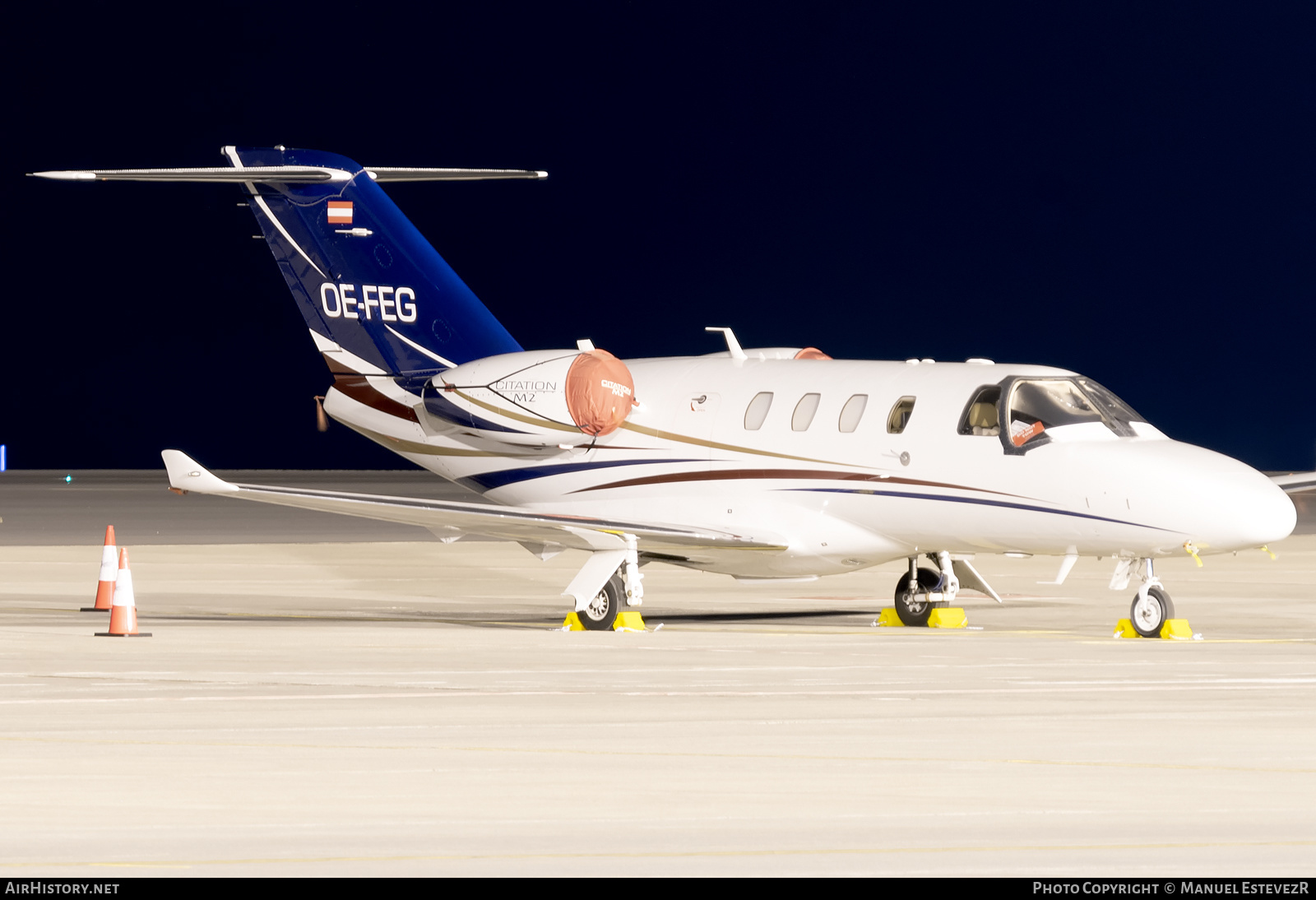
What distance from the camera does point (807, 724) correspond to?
13.0 metres

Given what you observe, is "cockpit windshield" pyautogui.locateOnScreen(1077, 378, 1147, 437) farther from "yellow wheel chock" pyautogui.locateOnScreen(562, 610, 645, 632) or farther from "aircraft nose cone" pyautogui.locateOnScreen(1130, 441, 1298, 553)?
"yellow wheel chock" pyautogui.locateOnScreen(562, 610, 645, 632)

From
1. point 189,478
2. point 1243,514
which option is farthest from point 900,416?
point 189,478

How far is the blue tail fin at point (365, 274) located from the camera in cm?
2498

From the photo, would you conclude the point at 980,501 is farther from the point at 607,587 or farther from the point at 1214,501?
the point at 607,587

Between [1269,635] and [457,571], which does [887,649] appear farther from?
[457,571]

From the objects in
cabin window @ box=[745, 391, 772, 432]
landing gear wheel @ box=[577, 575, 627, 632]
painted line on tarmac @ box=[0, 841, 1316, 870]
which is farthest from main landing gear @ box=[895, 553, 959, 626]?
painted line on tarmac @ box=[0, 841, 1316, 870]

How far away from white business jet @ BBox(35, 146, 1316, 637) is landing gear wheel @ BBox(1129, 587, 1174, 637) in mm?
25

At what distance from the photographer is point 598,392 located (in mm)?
23125

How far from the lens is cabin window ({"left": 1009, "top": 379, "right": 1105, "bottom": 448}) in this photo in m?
20.7

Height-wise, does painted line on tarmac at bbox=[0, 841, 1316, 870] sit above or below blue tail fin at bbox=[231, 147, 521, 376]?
below

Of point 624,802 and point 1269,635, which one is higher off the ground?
point 1269,635

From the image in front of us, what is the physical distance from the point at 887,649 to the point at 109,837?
10.7 m

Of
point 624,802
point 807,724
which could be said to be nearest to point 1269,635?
point 807,724
